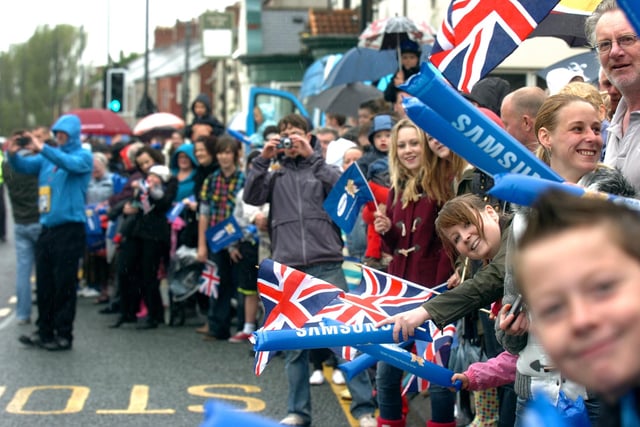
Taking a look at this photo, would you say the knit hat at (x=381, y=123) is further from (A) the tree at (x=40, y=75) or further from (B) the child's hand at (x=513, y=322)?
A: (A) the tree at (x=40, y=75)

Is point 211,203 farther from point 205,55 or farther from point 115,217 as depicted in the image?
point 205,55

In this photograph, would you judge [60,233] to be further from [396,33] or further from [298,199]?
[396,33]

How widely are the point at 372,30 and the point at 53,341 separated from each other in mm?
4520

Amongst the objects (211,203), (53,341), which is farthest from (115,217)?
(53,341)

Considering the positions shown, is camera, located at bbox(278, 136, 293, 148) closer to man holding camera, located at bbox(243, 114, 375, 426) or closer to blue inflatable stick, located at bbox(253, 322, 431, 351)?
man holding camera, located at bbox(243, 114, 375, 426)

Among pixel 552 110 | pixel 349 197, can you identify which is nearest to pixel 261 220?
pixel 349 197

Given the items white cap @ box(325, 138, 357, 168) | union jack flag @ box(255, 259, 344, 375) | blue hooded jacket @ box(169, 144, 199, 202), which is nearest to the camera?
union jack flag @ box(255, 259, 344, 375)

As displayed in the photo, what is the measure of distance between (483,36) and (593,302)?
147 inches

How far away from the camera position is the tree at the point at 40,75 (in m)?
125

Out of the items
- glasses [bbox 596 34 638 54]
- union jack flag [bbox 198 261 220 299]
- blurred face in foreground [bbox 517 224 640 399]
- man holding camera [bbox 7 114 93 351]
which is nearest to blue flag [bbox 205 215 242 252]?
union jack flag [bbox 198 261 220 299]

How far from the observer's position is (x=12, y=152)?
11609 mm

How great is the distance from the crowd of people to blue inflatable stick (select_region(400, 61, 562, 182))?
0.33m

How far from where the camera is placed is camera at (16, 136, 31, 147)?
11484 mm

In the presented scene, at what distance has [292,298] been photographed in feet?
16.8
